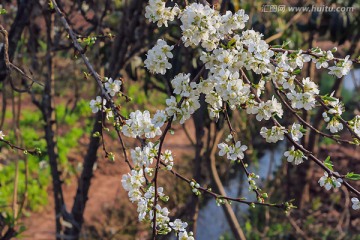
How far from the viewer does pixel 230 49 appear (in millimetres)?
1118

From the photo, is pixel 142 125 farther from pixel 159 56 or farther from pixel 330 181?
pixel 330 181

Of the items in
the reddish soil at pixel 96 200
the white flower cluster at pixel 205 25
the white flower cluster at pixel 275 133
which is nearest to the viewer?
the white flower cluster at pixel 205 25

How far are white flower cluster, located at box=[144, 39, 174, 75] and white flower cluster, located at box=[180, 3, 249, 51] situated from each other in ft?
0.17

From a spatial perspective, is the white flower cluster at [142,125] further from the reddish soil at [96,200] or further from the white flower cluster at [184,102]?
the reddish soil at [96,200]

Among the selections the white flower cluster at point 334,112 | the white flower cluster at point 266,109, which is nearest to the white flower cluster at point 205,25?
the white flower cluster at point 266,109

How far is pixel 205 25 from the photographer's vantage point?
42.8 inches

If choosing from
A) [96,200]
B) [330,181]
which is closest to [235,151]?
[330,181]

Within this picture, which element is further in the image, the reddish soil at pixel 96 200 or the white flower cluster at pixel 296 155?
the reddish soil at pixel 96 200

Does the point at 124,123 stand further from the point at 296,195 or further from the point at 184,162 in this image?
the point at 184,162

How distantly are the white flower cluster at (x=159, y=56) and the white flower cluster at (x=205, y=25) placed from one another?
0.17ft

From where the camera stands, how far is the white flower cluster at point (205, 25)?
3.54ft

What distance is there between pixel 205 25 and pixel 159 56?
5.7 inches

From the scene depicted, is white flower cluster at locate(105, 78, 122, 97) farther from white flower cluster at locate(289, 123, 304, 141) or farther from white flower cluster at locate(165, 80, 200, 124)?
white flower cluster at locate(289, 123, 304, 141)

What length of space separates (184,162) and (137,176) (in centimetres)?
463
